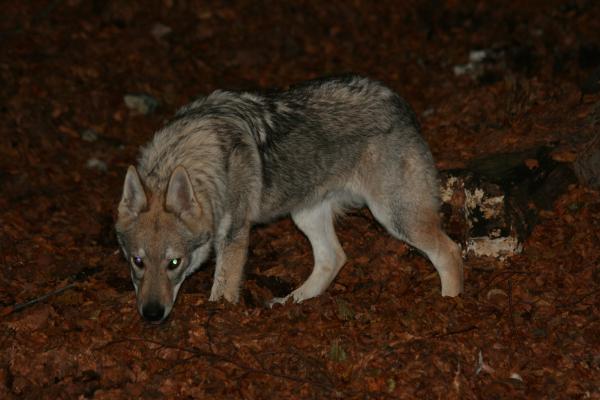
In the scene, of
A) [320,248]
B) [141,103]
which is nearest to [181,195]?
[320,248]

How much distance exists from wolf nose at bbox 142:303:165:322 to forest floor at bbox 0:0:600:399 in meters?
0.23

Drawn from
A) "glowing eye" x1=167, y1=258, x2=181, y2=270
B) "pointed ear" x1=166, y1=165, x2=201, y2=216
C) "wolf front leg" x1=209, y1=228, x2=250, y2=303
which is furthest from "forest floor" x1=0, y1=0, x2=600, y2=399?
"pointed ear" x1=166, y1=165, x2=201, y2=216

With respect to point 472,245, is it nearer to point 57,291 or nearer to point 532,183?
point 532,183

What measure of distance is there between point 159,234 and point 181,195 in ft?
1.09

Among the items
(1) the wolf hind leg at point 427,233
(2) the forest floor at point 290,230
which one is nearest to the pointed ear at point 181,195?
(2) the forest floor at point 290,230

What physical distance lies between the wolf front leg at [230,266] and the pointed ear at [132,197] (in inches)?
33.0

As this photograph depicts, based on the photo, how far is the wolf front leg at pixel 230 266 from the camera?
5.98 metres

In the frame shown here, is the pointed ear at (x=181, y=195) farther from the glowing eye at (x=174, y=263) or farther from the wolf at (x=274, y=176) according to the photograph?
the glowing eye at (x=174, y=263)

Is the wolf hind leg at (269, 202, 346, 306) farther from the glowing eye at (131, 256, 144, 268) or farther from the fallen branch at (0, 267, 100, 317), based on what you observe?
the fallen branch at (0, 267, 100, 317)

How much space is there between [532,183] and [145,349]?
395cm

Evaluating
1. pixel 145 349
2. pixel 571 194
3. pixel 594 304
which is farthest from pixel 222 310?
pixel 571 194

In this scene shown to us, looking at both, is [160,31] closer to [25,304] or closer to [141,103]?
[141,103]

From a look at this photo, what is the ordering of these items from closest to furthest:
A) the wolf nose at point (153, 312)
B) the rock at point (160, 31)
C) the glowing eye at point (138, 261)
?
the wolf nose at point (153, 312) → the glowing eye at point (138, 261) → the rock at point (160, 31)

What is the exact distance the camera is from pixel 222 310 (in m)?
5.78
